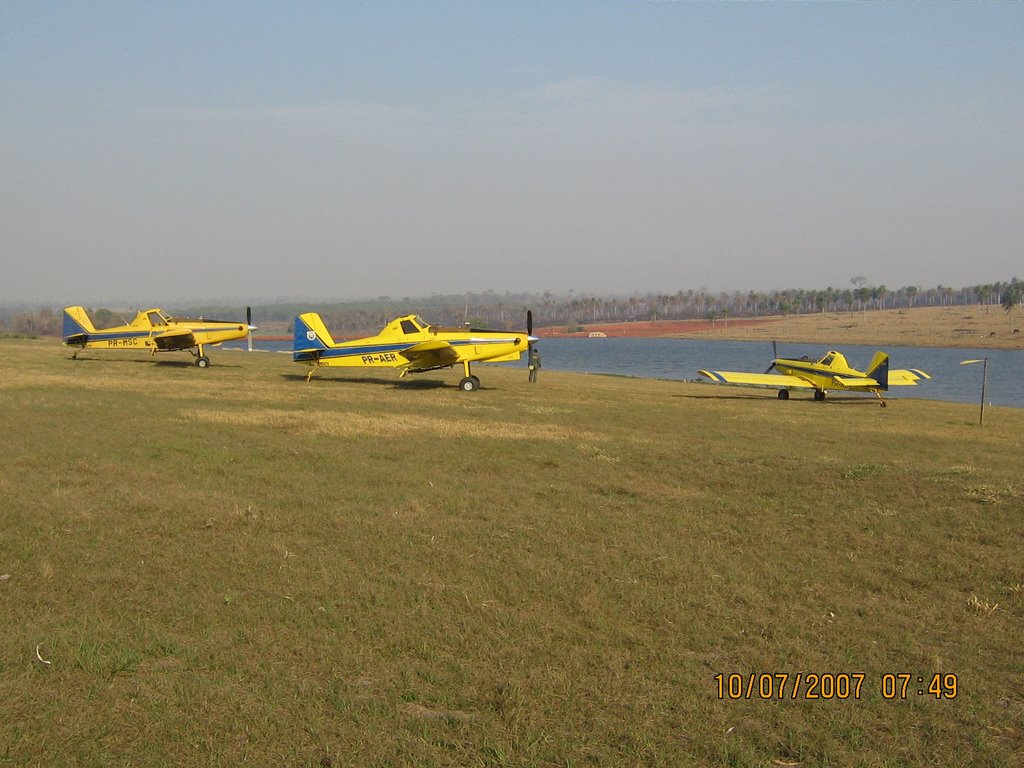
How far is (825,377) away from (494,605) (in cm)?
2756

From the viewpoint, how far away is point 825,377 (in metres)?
30.9

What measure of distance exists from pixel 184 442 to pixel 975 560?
12089 mm

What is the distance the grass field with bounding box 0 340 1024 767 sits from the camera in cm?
452

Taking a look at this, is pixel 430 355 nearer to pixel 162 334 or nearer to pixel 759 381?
pixel 759 381

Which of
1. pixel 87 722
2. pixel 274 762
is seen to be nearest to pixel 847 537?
pixel 274 762

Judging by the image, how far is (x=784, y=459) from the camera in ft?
45.7

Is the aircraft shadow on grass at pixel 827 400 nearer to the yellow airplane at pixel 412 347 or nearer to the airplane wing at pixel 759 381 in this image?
the airplane wing at pixel 759 381

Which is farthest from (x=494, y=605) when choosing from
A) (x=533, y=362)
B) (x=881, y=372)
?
(x=881, y=372)

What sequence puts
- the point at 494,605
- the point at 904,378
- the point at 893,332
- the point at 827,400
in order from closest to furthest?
1. the point at 494,605
2. the point at 827,400
3. the point at 904,378
4. the point at 893,332

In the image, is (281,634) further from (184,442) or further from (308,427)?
(308,427)

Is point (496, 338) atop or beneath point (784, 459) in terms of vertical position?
atop
